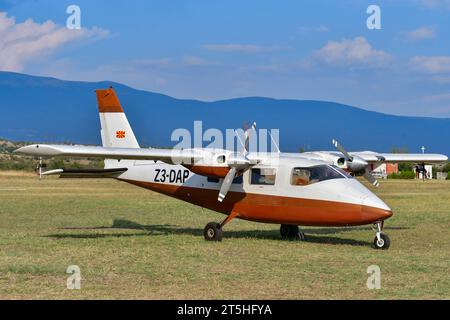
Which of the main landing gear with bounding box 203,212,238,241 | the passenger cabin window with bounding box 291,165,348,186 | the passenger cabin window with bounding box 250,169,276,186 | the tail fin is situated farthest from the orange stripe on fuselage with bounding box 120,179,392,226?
the tail fin

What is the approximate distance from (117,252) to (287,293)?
6.53 meters

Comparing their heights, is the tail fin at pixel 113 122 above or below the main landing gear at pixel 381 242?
above

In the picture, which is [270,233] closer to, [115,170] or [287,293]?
[115,170]

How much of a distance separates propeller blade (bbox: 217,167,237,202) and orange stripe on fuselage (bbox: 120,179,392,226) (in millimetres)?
883

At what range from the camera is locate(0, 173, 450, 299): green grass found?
42.7 ft

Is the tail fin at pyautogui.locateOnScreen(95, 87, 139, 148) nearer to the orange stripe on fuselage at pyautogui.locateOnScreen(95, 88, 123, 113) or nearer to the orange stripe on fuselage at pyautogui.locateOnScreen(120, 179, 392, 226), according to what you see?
the orange stripe on fuselage at pyautogui.locateOnScreen(95, 88, 123, 113)

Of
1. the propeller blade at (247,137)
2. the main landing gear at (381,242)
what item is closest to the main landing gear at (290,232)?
the propeller blade at (247,137)

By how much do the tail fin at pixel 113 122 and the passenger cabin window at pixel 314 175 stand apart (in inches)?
295

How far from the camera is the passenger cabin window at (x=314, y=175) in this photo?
2048 cm

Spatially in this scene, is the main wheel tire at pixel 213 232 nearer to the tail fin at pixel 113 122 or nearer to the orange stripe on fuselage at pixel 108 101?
the tail fin at pixel 113 122

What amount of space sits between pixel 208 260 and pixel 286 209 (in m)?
4.60
